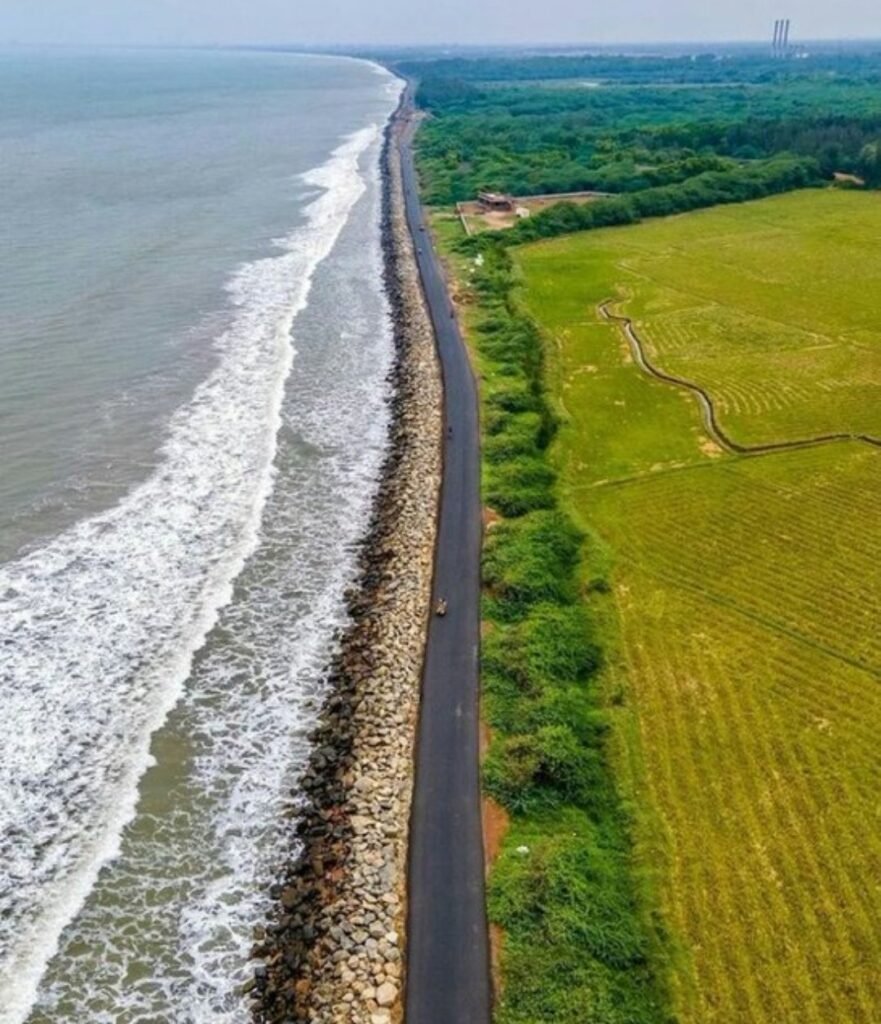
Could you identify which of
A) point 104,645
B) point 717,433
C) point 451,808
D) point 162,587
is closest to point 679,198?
point 717,433

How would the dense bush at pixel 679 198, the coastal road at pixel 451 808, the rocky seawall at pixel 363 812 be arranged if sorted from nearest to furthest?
1. the coastal road at pixel 451 808
2. the rocky seawall at pixel 363 812
3. the dense bush at pixel 679 198

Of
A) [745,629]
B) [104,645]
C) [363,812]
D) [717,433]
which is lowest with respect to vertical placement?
[363,812]

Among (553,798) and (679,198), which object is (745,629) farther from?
(679,198)

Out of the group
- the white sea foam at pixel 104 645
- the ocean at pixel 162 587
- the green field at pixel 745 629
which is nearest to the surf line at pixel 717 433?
the green field at pixel 745 629

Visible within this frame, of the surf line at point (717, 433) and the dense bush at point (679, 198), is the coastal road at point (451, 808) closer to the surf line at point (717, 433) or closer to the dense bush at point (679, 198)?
the surf line at point (717, 433)

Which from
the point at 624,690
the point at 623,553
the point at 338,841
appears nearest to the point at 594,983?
the point at 338,841

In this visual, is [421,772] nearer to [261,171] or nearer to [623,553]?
[623,553]
